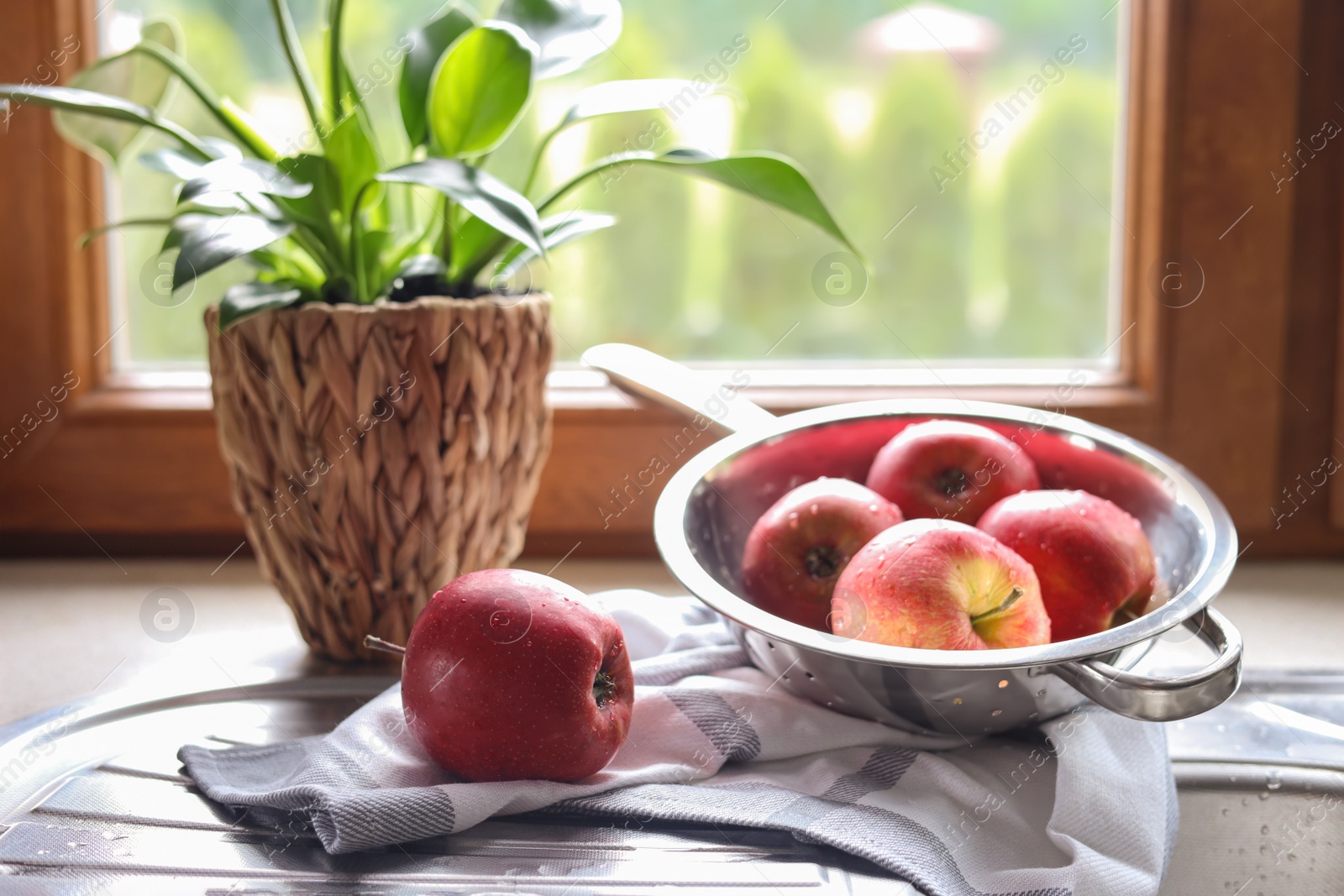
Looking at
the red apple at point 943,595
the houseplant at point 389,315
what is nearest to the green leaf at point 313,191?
the houseplant at point 389,315

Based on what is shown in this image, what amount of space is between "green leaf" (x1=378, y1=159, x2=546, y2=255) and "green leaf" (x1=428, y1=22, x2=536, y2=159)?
51mm

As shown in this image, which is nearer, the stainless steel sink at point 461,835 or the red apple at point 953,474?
the stainless steel sink at point 461,835

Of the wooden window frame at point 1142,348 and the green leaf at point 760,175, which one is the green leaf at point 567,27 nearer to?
the green leaf at point 760,175

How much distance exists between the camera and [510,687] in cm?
46

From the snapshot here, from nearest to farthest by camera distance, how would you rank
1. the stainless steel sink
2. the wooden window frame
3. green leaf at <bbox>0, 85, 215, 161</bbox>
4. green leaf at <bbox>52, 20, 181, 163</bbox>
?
the stainless steel sink
green leaf at <bbox>0, 85, 215, 161</bbox>
green leaf at <bbox>52, 20, 181, 163</bbox>
the wooden window frame

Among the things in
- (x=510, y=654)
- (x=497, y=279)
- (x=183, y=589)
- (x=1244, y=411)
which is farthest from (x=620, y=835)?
(x=1244, y=411)

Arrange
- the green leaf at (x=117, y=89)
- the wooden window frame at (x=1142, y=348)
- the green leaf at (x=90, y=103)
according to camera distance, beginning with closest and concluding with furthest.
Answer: the green leaf at (x=90, y=103) → the green leaf at (x=117, y=89) → the wooden window frame at (x=1142, y=348)

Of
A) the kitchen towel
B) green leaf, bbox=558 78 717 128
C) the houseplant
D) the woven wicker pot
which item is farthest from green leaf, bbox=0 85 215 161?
the kitchen towel

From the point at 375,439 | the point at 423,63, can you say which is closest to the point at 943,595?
the point at 375,439

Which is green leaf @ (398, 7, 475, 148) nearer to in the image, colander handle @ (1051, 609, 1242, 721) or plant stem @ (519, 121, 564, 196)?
plant stem @ (519, 121, 564, 196)

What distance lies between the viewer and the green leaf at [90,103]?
1.75 feet

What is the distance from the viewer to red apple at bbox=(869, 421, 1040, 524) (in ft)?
1.90

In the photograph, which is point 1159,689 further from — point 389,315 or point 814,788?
point 389,315

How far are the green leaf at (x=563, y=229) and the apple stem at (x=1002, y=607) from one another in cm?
31
